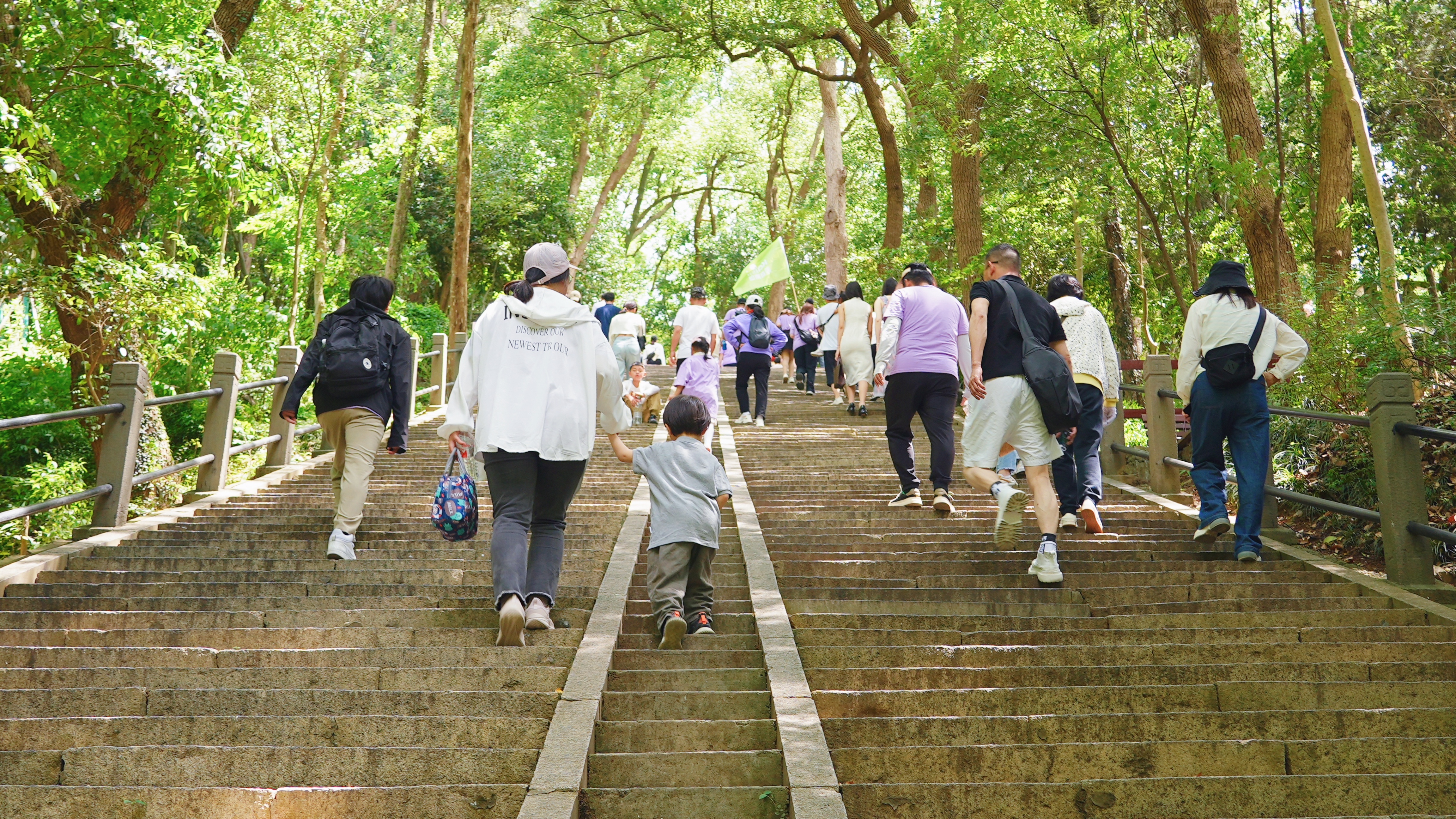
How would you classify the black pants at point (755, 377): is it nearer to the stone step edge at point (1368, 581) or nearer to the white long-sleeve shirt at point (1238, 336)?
the stone step edge at point (1368, 581)

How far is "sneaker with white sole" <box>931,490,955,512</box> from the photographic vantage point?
825 centimetres

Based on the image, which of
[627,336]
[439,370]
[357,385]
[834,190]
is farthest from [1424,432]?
[834,190]

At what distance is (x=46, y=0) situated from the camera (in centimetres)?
885

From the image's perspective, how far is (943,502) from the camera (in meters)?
8.23

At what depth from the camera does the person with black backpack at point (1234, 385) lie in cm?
678

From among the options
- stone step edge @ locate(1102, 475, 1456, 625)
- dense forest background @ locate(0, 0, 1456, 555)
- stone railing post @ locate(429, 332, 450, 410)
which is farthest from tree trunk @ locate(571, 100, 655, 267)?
stone step edge @ locate(1102, 475, 1456, 625)

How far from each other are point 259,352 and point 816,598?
15977 mm

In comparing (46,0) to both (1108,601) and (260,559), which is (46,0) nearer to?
(260,559)

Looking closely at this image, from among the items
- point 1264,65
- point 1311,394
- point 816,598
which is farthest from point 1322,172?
point 816,598

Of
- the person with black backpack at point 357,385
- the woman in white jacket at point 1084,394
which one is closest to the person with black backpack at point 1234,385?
the woman in white jacket at point 1084,394

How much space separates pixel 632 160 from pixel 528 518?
29525 mm

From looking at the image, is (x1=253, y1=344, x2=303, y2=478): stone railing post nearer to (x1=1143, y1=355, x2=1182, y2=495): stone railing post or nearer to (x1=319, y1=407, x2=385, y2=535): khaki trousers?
(x1=319, y1=407, x2=385, y2=535): khaki trousers

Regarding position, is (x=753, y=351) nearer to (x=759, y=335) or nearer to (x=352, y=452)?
(x=759, y=335)

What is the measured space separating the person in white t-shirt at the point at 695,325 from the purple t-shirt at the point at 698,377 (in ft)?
2.35
